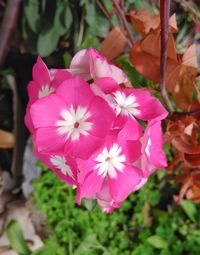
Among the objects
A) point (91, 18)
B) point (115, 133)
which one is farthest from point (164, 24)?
point (91, 18)

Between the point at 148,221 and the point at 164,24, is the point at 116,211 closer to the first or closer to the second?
the point at 148,221

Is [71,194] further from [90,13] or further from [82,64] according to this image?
[82,64]

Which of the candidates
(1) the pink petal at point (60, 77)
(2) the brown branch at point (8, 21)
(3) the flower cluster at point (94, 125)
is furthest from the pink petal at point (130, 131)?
(2) the brown branch at point (8, 21)

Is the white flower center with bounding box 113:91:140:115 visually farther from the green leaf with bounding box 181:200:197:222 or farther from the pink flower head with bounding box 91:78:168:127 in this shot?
the green leaf with bounding box 181:200:197:222

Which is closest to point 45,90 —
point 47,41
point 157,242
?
point 47,41

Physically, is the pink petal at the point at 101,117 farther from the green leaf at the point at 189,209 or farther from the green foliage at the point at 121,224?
the green leaf at the point at 189,209

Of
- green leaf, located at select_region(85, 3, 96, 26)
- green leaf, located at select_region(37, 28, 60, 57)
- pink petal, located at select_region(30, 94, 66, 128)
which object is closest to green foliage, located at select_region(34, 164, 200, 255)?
green leaf, located at select_region(37, 28, 60, 57)
